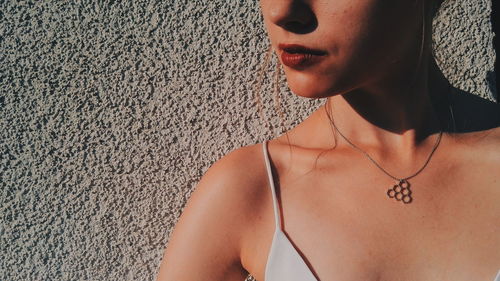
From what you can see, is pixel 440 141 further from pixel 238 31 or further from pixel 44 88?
pixel 44 88

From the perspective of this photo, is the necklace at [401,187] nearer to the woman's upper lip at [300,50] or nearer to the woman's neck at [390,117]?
the woman's neck at [390,117]

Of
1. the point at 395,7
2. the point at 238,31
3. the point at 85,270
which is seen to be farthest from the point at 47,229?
the point at 395,7

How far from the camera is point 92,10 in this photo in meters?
0.96

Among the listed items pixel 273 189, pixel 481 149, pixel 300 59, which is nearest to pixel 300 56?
pixel 300 59

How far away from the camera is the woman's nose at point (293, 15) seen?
59 centimetres

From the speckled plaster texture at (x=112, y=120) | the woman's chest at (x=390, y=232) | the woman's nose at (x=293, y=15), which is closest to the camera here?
the woman's nose at (x=293, y=15)

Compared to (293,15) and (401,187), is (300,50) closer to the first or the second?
(293,15)

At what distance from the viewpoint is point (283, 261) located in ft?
2.53

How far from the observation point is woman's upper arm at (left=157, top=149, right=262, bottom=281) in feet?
2.58

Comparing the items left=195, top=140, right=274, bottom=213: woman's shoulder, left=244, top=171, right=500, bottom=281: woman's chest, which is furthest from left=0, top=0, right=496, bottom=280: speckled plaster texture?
left=244, top=171, right=500, bottom=281: woman's chest

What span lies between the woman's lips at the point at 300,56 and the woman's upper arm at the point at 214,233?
0.88ft

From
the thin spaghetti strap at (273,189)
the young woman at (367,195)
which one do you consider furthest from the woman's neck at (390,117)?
the thin spaghetti strap at (273,189)

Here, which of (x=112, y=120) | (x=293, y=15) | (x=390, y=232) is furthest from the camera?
(x=112, y=120)

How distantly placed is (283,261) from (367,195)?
0.21 metres
